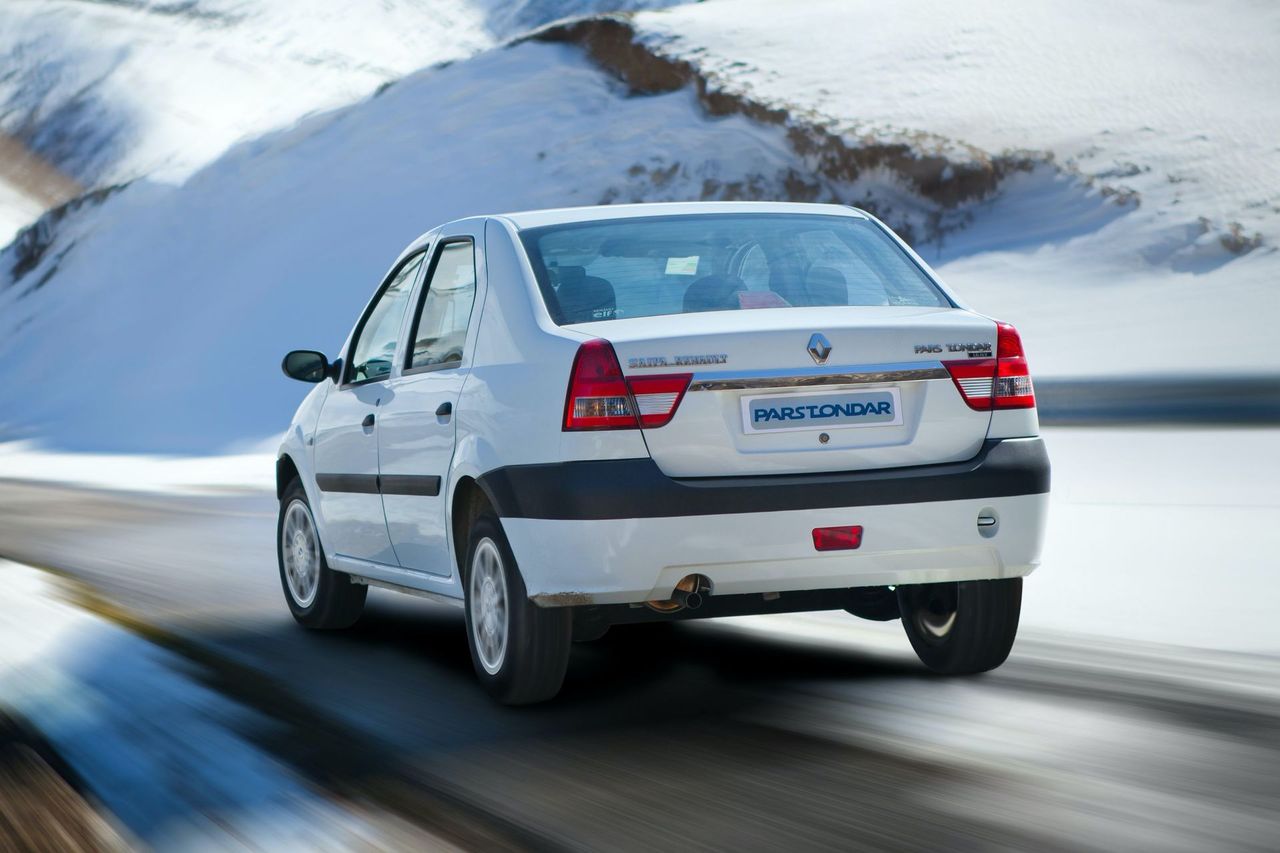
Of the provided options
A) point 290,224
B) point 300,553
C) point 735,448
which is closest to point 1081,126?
point 290,224

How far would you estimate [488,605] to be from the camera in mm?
6449

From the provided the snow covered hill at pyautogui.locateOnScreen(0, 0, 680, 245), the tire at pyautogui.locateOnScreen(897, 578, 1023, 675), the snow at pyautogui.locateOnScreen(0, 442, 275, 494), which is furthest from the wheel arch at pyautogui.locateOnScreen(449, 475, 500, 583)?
the snow covered hill at pyautogui.locateOnScreen(0, 0, 680, 245)

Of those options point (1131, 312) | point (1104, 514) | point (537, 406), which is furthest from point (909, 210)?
point (537, 406)

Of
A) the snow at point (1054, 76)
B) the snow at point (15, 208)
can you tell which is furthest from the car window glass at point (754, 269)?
the snow at point (15, 208)

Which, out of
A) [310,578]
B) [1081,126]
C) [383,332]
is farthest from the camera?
[1081,126]

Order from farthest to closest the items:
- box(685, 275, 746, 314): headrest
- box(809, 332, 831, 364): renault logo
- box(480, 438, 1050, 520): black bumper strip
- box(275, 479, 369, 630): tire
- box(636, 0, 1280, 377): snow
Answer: box(636, 0, 1280, 377): snow → box(275, 479, 369, 630): tire → box(685, 275, 746, 314): headrest → box(809, 332, 831, 364): renault logo → box(480, 438, 1050, 520): black bumper strip

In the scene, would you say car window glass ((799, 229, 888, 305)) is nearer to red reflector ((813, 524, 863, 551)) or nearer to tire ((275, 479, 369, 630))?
red reflector ((813, 524, 863, 551))

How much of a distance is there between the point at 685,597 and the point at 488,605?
0.81 metres

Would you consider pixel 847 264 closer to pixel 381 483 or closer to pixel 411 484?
pixel 411 484

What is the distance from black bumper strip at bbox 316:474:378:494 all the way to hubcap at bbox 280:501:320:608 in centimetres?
32

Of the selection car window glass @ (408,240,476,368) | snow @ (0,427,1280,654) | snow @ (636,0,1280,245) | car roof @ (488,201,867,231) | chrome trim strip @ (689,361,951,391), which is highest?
snow @ (636,0,1280,245)

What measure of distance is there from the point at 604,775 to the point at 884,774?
0.79 metres

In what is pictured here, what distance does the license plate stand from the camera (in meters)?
5.80

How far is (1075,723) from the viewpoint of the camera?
19.0 ft
